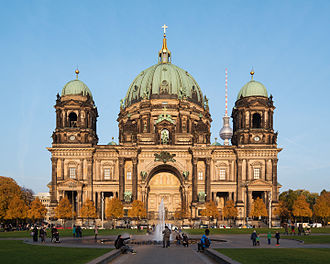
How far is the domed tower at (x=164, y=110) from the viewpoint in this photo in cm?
10269

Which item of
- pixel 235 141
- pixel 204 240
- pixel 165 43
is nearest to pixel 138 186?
pixel 235 141

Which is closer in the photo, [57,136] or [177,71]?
[57,136]

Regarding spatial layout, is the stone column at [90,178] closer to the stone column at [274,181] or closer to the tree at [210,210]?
the tree at [210,210]

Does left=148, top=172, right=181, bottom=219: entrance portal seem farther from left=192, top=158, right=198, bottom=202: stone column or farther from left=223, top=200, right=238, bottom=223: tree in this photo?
left=223, top=200, right=238, bottom=223: tree

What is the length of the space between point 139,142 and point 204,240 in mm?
67810

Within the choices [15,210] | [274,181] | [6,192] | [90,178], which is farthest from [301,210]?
[6,192]

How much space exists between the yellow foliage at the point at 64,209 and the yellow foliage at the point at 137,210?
501 inches

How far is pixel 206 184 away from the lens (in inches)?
3871

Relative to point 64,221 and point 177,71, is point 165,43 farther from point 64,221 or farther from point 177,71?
point 64,221

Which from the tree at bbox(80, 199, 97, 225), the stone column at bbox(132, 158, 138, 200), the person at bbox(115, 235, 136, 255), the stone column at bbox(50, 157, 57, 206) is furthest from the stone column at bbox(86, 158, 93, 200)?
the person at bbox(115, 235, 136, 255)

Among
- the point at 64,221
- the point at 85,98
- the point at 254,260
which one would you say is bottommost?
the point at 64,221

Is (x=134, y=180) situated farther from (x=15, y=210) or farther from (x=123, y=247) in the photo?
(x=123, y=247)

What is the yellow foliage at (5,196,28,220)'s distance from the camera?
9088 centimetres

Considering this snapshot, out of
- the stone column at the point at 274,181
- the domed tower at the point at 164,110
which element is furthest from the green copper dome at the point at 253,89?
the stone column at the point at 274,181
